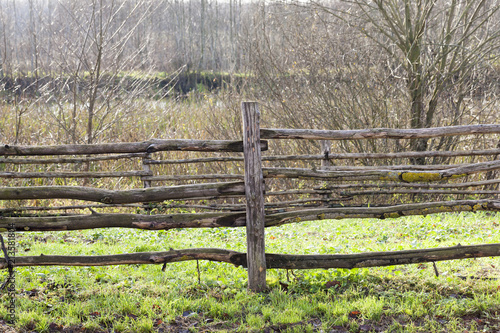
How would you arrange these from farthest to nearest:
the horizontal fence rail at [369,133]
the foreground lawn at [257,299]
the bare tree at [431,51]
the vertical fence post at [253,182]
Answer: the bare tree at [431,51]
the horizontal fence rail at [369,133]
the vertical fence post at [253,182]
the foreground lawn at [257,299]

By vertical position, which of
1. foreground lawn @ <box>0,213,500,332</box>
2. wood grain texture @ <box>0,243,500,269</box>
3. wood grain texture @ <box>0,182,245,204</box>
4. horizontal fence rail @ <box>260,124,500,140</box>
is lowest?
foreground lawn @ <box>0,213,500,332</box>

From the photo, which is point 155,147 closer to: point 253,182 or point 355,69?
point 253,182

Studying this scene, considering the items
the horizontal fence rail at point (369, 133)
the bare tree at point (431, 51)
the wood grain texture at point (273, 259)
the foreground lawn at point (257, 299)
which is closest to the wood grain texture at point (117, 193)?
the wood grain texture at point (273, 259)

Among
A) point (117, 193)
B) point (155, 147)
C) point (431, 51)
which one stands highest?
point (431, 51)

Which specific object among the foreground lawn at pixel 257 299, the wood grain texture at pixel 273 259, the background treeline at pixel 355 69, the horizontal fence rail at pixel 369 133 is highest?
the background treeline at pixel 355 69

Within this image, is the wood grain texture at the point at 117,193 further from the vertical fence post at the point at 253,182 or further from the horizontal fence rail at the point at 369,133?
the horizontal fence rail at the point at 369,133

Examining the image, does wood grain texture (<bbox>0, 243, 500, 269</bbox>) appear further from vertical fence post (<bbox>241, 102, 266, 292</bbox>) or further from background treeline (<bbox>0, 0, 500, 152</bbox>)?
background treeline (<bbox>0, 0, 500, 152</bbox>)

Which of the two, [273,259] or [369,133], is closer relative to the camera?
[273,259]

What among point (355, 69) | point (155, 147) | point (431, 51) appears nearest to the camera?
point (155, 147)

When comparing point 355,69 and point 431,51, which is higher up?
point 431,51

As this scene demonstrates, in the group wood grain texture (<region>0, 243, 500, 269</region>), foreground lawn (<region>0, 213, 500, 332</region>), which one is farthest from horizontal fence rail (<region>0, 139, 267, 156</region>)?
foreground lawn (<region>0, 213, 500, 332</region>)

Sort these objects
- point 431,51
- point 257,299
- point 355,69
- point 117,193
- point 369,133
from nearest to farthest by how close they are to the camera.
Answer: point 257,299
point 117,193
point 369,133
point 431,51
point 355,69

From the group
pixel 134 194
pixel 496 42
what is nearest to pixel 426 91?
Answer: pixel 496 42

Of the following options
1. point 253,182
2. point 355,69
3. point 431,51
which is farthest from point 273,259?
point 431,51
